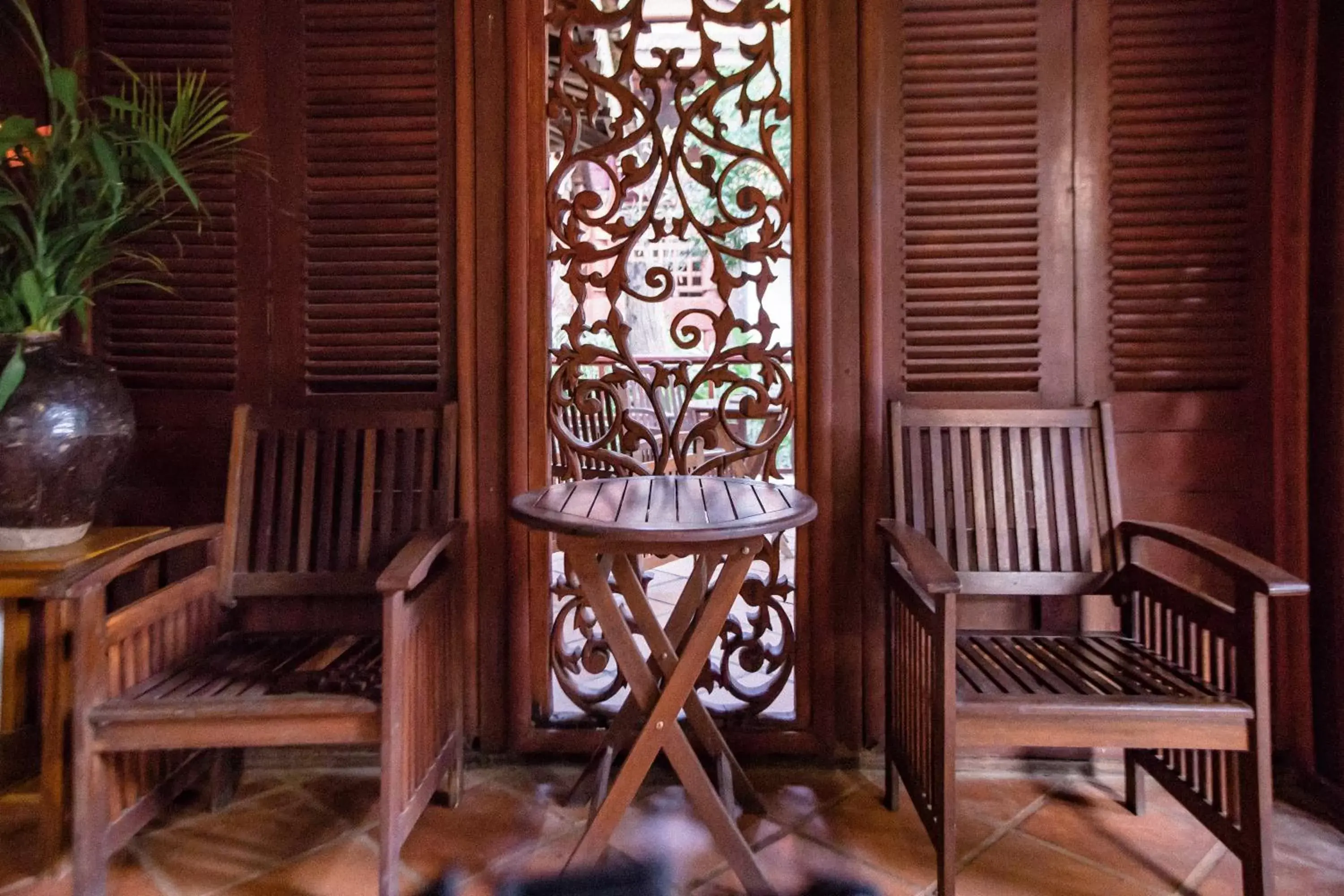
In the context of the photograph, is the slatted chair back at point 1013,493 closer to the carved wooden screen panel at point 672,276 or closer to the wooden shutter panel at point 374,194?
the carved wooden screen panel at point 672,276

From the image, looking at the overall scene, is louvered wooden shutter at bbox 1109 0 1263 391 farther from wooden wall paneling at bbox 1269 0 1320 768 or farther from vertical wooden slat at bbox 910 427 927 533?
vertical wooden slat at bbox 910 427 927 533

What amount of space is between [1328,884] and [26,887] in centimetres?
278

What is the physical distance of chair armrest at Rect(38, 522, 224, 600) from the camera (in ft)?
5.18

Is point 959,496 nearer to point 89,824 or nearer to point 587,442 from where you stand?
point 587,442

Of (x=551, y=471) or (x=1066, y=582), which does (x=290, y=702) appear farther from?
(x=1066, y=582)

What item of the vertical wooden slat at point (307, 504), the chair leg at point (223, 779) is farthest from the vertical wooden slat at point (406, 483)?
the chair leg at point (223, 779)

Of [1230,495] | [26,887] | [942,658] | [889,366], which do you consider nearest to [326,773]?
[26,887]

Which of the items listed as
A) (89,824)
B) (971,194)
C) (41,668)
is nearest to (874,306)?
(971,194)

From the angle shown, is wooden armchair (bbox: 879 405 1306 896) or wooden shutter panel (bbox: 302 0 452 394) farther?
wooden shutter panel (bbox: 302 0 452 394)

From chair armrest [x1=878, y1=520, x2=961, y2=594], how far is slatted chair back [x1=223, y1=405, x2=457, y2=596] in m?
1.13

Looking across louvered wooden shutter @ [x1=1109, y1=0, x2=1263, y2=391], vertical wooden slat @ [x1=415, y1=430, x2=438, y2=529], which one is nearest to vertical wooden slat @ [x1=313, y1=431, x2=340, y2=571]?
vertical wooden slat @ [x1=415, y1=430, x2=438, y2=529]

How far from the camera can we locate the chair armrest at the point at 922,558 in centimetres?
162

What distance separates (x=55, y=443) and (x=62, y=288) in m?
0.39

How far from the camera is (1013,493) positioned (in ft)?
7.09
